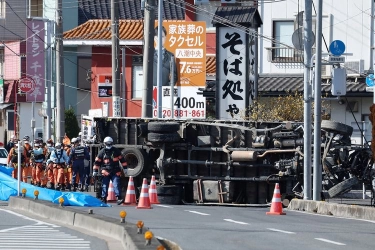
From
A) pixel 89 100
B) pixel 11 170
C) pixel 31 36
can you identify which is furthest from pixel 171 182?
pixel 89 100

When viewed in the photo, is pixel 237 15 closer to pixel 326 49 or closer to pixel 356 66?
pixel 326 49

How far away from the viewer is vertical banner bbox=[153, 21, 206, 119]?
38688 millimetres

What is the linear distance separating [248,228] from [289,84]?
21.5m

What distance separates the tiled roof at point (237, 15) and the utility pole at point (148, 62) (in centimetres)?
216

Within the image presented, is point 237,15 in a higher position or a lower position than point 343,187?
higher

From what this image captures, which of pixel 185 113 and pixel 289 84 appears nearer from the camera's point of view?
pixel 185 113

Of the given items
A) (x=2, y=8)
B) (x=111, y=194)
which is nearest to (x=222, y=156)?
(x=111, y=194)

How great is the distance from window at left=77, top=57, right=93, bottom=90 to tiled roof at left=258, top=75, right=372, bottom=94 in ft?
67.6

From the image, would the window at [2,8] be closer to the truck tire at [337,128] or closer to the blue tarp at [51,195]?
the blue tarp at [51,195]

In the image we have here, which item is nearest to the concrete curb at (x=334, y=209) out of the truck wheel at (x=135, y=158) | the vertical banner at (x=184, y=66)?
the truck wheel at (x=135, y=158)

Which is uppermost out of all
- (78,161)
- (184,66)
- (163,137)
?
(184,66)

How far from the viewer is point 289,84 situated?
40.4 metres

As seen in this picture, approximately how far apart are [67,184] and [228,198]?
30.6 feet

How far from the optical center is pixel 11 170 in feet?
112
